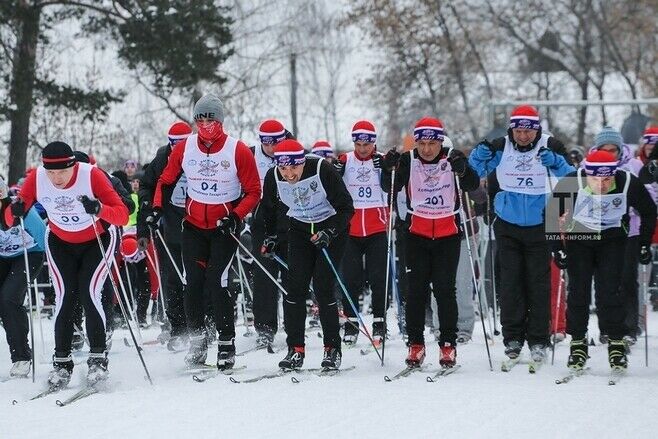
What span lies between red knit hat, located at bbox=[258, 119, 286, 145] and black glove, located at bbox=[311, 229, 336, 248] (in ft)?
6.27

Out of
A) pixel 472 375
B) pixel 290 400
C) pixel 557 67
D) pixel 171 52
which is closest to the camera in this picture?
pixel 290 400

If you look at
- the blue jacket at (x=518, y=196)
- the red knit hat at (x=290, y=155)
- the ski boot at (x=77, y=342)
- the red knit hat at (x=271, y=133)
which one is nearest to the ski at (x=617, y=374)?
the blue jacket at (x=518, y=196)

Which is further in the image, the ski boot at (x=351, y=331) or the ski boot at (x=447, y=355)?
the ski boot at (x=351, y=331)

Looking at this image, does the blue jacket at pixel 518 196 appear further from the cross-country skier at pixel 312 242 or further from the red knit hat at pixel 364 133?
the red knit hat at pixel 364 133

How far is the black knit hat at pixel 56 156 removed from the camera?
774 centimetres

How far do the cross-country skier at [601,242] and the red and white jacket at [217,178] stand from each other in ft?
7.61

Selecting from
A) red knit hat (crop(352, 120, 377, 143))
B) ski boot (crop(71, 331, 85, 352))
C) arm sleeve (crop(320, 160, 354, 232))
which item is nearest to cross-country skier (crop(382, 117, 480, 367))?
arm sleeve (crop(320, 160, 354, 232))

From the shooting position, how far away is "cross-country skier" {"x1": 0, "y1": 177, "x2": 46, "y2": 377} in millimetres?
8945

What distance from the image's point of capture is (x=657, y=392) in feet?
24.1

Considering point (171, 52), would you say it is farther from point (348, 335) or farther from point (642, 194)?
point (642, 194)

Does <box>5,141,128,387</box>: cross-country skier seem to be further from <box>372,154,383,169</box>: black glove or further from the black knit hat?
<box>372,154,383,169</box>: black glove

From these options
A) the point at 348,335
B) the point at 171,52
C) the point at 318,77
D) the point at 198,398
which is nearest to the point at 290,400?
the point at 198,398

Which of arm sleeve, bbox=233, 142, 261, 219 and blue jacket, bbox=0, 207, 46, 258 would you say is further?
blue jacket, bbox=0, 207, 46, 258

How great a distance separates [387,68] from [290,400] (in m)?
29.4
